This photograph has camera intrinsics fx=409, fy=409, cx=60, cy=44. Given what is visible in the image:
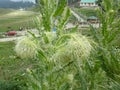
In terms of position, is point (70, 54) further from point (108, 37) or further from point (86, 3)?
point (86, 3)

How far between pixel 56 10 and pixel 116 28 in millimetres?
1077

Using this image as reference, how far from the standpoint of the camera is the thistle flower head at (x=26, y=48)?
4309mm

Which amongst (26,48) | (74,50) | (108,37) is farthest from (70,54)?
(108,37)

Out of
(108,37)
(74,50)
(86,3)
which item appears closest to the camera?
(74,50)

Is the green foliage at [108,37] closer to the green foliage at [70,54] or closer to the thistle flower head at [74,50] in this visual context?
the green foliage at [70,54]

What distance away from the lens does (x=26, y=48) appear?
169 inches

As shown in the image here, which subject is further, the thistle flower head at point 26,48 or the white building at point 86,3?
the white building at point 86,3

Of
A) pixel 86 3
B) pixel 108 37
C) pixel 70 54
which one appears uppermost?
pixel 70 54

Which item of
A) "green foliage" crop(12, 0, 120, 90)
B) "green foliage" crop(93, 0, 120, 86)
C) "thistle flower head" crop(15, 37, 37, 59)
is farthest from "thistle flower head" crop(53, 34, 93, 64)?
"green foliage" crop(93, 0, 120, 86)

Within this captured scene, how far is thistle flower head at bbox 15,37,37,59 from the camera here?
170 inches

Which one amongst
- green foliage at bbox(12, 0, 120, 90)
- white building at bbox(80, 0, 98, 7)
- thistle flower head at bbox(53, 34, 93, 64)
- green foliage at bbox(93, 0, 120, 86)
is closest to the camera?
thistle flower head at bbox(53, 34, 93, 64)

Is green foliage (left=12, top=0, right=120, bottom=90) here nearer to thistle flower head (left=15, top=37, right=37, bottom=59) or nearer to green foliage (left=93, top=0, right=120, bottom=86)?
green foliage (left=93, top=0, right=120, bottom=86)

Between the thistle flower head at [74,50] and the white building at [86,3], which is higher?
the thistle flower head at [74,50]

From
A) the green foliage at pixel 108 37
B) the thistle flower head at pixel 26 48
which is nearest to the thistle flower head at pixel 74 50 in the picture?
the thistle flower head at pixel 26 48
